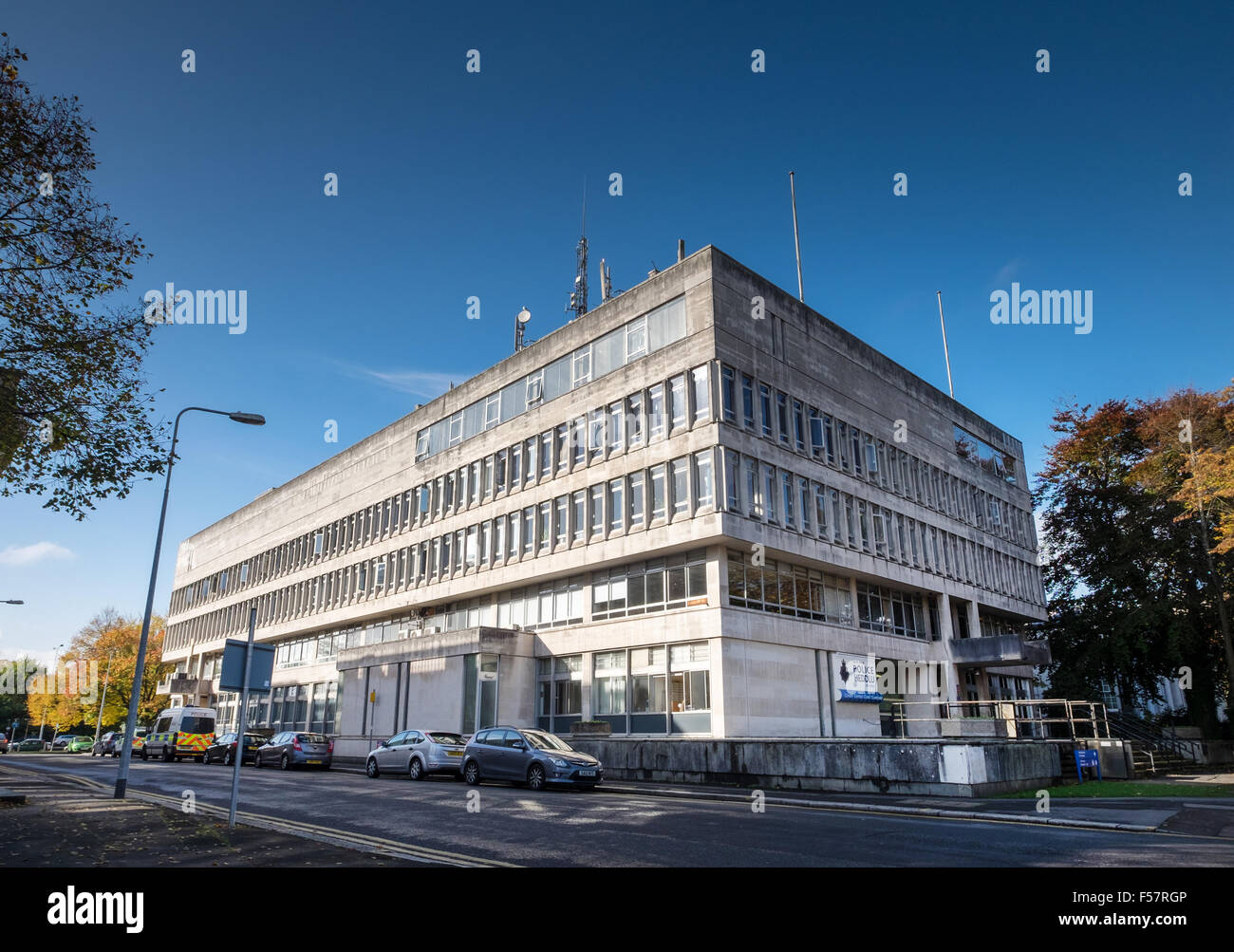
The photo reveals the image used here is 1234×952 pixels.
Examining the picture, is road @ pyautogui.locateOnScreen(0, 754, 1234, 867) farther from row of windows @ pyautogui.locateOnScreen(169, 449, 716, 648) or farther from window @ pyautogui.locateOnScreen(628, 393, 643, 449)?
window @ pyautogui.locateOnScreen(628, 393, 643, 449)

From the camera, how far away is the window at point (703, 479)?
28703 mm

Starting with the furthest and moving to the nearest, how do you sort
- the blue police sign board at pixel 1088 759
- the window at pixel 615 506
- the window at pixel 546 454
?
1. the window at pixel 546 454
2. the window at pixel 615 506
3. the blue police sign board at pixel 1088 759

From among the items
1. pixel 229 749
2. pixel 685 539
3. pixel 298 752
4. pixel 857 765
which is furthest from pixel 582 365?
pixel 229 749

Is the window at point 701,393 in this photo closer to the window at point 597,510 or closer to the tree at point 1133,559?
the window at point 597,510

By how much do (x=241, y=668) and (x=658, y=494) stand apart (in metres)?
21.1

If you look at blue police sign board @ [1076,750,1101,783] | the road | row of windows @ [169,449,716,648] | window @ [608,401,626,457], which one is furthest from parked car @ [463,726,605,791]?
blue police sign board @ [1076,750,1101,783]

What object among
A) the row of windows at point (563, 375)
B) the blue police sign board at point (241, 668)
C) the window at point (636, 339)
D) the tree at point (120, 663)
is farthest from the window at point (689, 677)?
the tree at point (120, 663)

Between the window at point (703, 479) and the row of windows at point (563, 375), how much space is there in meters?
5.13

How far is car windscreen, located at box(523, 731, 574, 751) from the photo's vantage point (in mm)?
20672

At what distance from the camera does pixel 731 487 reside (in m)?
29.1

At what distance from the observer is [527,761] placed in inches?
803

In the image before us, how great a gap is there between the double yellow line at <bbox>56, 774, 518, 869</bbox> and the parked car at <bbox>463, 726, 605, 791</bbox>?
294 inches
